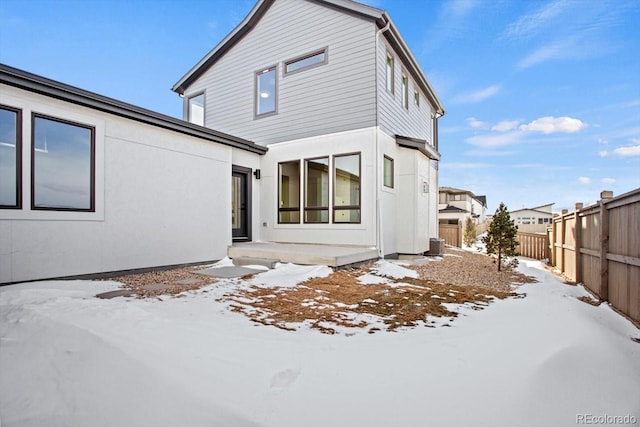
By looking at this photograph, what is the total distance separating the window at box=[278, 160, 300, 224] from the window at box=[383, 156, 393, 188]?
2436 mm

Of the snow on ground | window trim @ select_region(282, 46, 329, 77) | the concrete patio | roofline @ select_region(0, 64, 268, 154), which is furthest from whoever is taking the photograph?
window trim @ select_region(282, 46, 329, 77)

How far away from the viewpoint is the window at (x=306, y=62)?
28.2ft

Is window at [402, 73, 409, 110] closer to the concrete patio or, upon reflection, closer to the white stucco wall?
the concrete patio

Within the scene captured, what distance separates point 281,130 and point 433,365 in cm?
811

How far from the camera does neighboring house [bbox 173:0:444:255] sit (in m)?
7.87

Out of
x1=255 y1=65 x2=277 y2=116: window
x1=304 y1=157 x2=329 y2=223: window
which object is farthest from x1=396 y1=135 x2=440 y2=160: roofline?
x1=255 y1=65 x2=277 y2=116: window

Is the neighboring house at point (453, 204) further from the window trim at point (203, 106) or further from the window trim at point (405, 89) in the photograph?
the window trim at point (203, 106)

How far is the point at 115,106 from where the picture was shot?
548cm

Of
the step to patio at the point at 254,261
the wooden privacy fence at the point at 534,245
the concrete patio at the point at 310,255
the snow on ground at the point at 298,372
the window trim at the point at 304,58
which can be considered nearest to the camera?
the snow on ground at the point at 298,372

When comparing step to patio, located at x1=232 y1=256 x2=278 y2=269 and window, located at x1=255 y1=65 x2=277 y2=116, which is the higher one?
window, located at x1=255 y1=65 x2=277 y2=116

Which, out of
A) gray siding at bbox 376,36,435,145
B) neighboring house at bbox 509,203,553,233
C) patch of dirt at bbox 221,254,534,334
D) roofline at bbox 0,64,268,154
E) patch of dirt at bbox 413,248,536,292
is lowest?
patch of dirt at bbox 413,248,536,292

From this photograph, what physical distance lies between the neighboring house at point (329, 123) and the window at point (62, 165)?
3.93 metres

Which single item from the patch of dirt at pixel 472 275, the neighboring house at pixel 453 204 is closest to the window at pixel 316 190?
the patch of dirt at pixel 472 275

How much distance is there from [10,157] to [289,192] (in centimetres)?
577
